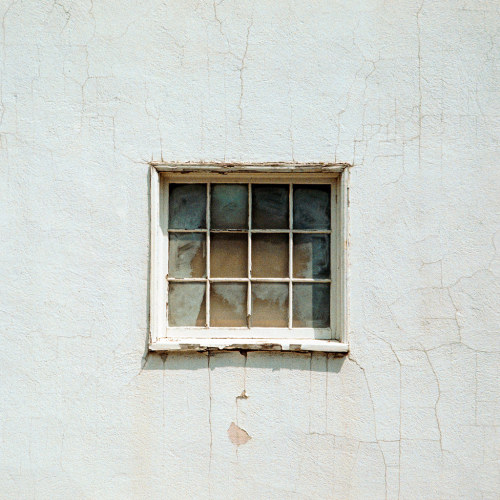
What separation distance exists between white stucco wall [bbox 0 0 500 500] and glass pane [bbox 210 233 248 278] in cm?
42

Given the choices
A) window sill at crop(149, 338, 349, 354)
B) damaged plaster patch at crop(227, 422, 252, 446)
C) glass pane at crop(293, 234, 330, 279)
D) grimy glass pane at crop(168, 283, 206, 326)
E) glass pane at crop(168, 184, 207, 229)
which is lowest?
damaged plaster patch at crop(227, 422, 252, 446)

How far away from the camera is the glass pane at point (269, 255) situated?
10.6 feet

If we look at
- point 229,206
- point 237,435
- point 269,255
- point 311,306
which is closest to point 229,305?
point 269,255

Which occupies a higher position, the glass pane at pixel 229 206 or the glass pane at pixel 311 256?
the glass pane at pixel 229 206

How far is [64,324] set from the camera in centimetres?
310

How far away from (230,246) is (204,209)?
28cm

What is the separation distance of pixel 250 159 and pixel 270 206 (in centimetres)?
32

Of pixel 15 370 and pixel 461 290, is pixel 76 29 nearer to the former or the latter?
pixel 15 370

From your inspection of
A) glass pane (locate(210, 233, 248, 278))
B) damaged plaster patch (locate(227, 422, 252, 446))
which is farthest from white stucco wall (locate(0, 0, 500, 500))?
glass pane (locate(210, 233, 248, 278))

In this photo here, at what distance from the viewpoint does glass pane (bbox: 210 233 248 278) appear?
3.23m

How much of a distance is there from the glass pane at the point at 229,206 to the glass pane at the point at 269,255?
5.5 inches

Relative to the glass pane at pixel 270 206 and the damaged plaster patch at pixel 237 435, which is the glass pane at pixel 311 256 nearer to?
the glass pane at pixel 270 206

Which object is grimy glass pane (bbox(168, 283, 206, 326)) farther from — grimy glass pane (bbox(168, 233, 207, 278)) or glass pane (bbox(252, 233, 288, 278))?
glass pane (bbox(252, 233, 288, 278))

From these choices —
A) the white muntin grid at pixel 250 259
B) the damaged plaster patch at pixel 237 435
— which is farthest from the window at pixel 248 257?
the damaged plaster patch at pixel 237 435
